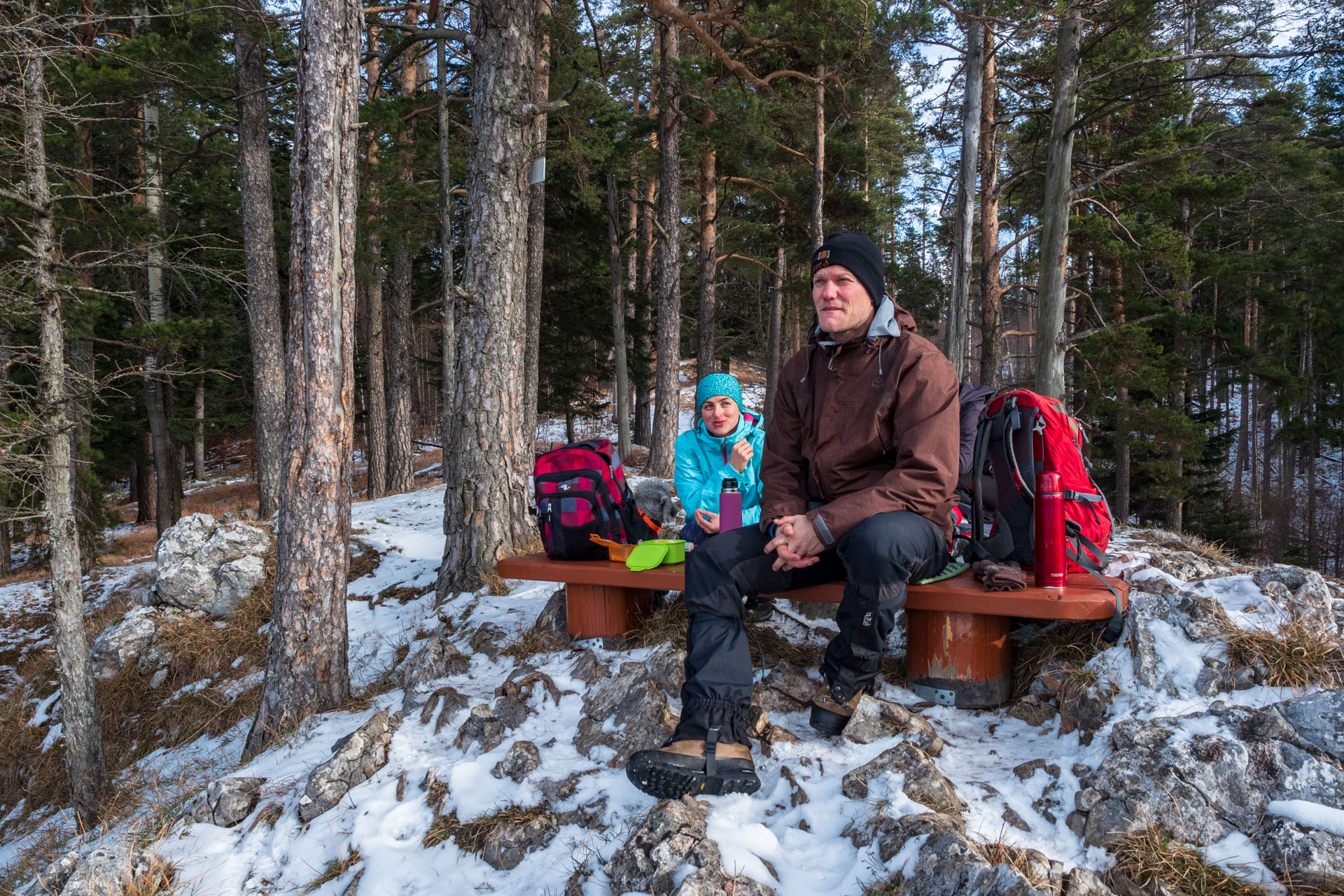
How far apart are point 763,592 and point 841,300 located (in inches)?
51.5

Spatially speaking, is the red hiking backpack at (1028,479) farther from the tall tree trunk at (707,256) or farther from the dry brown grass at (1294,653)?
the tall tree trunk at (707,256)

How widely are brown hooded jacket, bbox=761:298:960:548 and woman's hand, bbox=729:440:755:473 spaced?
28.9 inches

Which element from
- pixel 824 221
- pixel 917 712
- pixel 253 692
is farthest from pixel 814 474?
pixel 824 221

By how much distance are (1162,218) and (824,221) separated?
7.22 meters

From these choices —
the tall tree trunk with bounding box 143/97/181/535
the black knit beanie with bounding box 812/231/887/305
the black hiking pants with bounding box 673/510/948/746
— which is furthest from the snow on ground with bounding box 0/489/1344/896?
the tall tree trunk with bounding box 143/97/181/535

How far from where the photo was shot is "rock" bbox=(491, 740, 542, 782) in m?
3.04

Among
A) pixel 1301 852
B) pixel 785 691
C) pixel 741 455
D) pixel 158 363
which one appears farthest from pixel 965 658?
pixel 158 363

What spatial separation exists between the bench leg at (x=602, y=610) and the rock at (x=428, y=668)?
73 centimetres

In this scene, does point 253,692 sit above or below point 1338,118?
below

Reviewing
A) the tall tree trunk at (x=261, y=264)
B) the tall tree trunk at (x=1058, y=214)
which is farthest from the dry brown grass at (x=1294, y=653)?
the tall tree trunk at (x=261, y=264)

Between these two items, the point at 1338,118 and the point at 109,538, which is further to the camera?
the point at 109,538

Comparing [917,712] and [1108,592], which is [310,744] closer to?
[917,712]

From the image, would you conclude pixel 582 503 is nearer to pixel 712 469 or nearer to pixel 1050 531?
pixel 712 469

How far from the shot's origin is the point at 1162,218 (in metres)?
14.9
